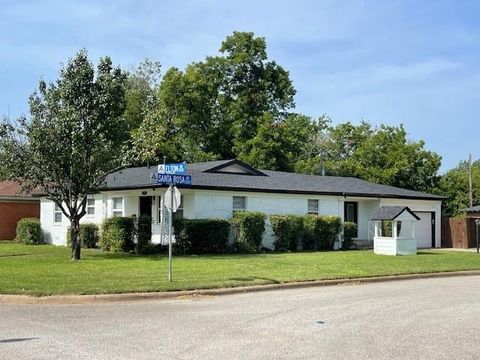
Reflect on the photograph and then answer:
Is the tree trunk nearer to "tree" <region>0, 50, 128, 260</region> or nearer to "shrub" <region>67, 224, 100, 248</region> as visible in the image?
"tree" <region>0, 50, 128, 260</region>

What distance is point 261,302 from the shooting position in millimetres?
13094

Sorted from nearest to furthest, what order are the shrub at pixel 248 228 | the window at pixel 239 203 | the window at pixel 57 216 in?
the shrub at pixel 248 228, the window at pixel 239 203, the window at pixel 57 216

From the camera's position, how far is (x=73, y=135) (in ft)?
70.4

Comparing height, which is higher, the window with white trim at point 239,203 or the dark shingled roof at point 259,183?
the dark shingled roof at point 259,183

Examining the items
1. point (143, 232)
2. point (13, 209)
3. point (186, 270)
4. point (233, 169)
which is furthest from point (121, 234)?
point (13, 209)

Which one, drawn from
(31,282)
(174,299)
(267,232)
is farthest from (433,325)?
(267,232)

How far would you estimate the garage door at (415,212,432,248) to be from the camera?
112ft

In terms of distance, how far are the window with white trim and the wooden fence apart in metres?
13.5

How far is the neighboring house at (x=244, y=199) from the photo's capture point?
88.5ft

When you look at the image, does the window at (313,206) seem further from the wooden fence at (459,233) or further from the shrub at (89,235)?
the shrub at (89,235)

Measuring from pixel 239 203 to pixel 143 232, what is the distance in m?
4.66

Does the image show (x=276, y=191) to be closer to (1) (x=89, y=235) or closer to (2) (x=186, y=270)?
(1) (x=89, y=235)

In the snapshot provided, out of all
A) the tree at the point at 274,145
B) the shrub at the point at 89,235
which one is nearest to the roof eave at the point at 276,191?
the shrub at the point at 89,235

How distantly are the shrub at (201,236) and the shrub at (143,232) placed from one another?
165cm
